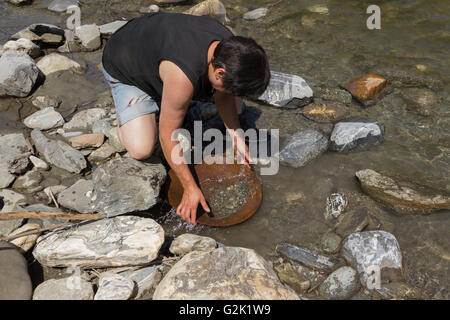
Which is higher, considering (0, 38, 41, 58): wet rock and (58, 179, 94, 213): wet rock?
(0, 38, 41, 58): wet rock

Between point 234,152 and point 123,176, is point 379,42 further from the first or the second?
point 123,176

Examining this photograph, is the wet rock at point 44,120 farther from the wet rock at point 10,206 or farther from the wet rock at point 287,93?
the wet rock at point 287,93

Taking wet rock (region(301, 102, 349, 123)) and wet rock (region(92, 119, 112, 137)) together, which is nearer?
wet rock (region(92, 119, 112, 137))

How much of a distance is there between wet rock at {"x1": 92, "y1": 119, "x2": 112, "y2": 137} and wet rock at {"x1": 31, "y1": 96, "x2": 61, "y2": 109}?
579mm

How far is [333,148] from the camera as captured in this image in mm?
3305

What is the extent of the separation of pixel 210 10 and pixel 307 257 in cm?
358

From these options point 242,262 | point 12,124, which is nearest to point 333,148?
point 242,262

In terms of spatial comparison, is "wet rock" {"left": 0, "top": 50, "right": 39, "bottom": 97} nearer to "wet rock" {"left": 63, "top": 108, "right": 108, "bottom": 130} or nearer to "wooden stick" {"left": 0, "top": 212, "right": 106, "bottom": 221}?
"wet rock" {"left": 63, "top": 108, "right": 108, "bottom": 130}

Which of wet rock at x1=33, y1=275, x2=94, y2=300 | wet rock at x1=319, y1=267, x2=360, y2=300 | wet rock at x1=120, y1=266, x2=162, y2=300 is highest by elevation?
wet rock at x1=33, y1=275, x2=94, y2=300

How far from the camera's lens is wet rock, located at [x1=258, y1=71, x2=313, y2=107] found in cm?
370

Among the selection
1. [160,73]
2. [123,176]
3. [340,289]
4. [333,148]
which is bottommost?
[340,289]

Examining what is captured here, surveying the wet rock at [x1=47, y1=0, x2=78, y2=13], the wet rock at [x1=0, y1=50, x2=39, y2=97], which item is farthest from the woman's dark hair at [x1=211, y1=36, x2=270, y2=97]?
the wet rock at [x1=47, y1=0, x2=78, y2=13]

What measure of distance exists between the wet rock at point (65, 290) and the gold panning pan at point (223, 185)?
33.2 inches

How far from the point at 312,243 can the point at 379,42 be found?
9.94 ft
